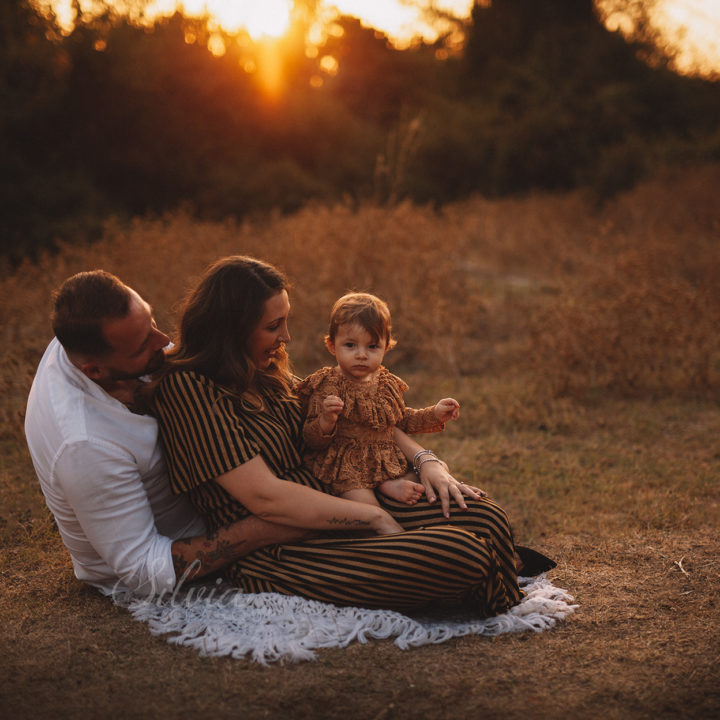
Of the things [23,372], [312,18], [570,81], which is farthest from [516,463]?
[570,81]

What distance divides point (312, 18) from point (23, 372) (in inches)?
550

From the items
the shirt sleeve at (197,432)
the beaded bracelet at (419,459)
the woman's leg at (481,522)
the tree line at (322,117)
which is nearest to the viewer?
the shirt sleeve at (197,432)

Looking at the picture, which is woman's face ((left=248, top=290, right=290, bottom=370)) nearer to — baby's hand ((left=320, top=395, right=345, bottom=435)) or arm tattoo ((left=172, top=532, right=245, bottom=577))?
baby's hand ((left=320, top=395, right=345, bottom=435))

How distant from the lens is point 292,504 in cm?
252

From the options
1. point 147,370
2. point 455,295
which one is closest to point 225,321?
point 147,370

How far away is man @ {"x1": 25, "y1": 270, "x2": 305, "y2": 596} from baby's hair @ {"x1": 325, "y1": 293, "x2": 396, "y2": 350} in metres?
0.68

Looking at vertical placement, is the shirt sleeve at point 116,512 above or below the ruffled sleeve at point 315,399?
below

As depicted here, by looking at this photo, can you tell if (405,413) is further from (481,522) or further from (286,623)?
(286,623)

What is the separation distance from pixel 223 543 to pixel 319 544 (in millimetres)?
348

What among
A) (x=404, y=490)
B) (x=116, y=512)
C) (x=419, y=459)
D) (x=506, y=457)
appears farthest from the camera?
(x=506, y=457)

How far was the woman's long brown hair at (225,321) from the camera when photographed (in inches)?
101

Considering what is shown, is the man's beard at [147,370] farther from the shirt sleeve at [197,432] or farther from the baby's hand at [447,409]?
the baby's hand at [447,409]

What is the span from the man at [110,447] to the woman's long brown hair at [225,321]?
108 mm

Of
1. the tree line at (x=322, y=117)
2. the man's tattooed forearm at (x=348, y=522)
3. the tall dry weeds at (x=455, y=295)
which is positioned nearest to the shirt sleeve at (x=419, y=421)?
the man's tattooed forearm at (x=348, y=522)
